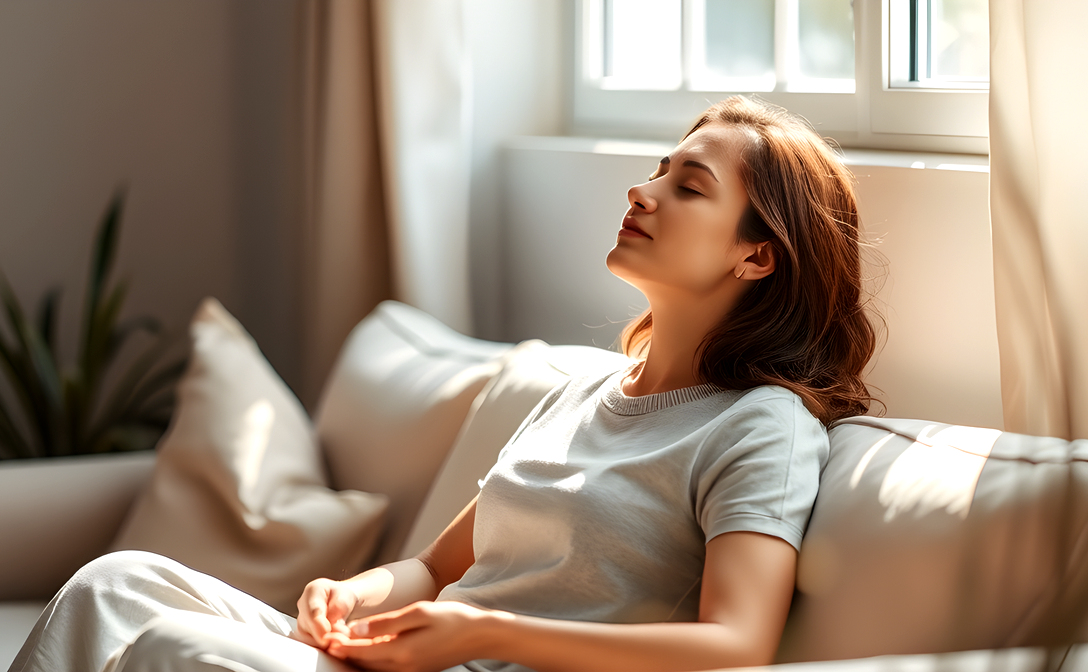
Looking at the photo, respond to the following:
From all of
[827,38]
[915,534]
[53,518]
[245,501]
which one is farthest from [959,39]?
[53,518]

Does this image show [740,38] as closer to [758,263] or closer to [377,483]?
[758,263]

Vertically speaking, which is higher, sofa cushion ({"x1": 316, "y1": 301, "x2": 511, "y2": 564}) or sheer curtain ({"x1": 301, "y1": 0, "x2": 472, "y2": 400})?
sheer curtain ({"x1": 301, "y1": 0, "x2": 472, "y2": 400})

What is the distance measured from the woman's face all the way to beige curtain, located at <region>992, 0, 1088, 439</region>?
308mm

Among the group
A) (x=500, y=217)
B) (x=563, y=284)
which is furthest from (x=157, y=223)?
(x=563, y=284)

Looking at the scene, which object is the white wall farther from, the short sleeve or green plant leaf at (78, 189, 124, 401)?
the short sleeve

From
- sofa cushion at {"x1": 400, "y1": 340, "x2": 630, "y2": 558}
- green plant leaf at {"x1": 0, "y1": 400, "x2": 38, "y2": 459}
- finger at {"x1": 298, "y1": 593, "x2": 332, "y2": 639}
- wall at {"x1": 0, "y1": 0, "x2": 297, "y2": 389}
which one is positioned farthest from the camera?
wall at {"x1": 0, "y1": 0, "x2": 297, "y2": 389}

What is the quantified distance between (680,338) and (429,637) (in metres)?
0.48

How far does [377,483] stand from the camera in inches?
69.6

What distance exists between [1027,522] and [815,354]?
1.65 feet

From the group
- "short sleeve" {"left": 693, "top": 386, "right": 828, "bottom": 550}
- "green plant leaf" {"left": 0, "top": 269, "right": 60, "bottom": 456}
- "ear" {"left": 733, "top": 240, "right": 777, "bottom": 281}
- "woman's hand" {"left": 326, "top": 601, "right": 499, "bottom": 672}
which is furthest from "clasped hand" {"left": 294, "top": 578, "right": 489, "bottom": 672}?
"green plant leaf" {"left": 0, "top": 269, "right": 60, "bottom": 456}

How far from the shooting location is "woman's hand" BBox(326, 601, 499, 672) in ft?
3.10

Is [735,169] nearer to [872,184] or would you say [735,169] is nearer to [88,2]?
[872,184]

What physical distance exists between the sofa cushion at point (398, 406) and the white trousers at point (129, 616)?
1.65ft

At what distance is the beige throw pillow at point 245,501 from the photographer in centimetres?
164
